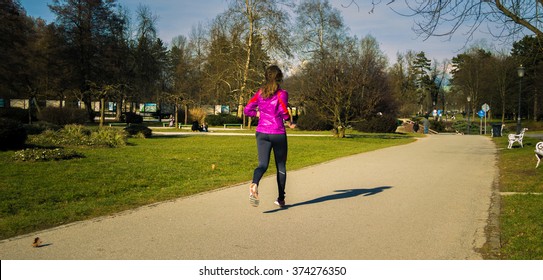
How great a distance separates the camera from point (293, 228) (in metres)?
5.70

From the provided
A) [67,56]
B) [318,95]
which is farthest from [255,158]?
[67,56]

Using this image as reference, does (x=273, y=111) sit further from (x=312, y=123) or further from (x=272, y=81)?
(x=312, y=123)

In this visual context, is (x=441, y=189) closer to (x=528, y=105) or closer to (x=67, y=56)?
(x=67, y=56)

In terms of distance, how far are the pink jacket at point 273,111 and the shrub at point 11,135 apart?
11696 millimetres

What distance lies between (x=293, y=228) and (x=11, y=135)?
12964mm

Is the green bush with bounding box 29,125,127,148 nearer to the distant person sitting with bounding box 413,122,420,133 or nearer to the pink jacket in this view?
the pink jacket

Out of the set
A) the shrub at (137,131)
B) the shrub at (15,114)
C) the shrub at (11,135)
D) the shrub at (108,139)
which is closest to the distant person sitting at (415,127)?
the shrub at (137,131)

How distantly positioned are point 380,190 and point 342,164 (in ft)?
16.2

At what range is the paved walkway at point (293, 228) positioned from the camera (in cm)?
468

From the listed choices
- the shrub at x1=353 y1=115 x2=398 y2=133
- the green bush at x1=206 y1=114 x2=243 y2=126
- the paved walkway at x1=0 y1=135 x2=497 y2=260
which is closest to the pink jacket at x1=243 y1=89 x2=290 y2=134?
the paved walkway at x1=0 y1=135 x2=497 y2=260

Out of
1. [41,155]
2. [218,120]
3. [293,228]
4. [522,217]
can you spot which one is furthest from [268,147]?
[218,120]

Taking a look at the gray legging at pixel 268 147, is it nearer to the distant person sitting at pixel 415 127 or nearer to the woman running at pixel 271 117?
the woman running at pixel 271 117

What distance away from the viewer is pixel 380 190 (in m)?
9.03

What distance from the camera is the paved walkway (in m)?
4.68
